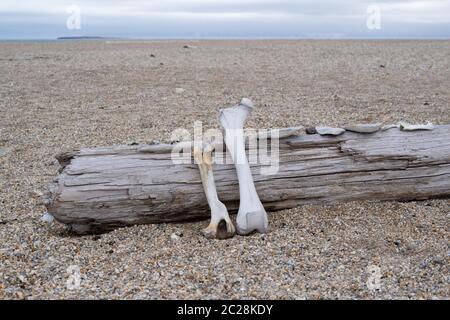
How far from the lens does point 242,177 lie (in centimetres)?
400

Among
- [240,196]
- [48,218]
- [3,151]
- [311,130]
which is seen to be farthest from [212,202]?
[3,151]

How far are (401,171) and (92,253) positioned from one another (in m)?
2.55

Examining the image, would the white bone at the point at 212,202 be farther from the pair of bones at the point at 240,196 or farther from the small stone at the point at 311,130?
the small stone at the point at 311,130

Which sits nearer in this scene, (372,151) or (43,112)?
(372,151)

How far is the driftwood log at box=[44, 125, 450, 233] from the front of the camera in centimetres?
395

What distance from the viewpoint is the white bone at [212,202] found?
12.8 ft

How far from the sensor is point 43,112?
8.98 metres

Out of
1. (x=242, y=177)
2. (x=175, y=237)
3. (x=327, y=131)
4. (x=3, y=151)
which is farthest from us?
(x=3, y=151)

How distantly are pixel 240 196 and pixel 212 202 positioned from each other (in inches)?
8.8

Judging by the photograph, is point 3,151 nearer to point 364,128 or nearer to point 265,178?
point 265,178

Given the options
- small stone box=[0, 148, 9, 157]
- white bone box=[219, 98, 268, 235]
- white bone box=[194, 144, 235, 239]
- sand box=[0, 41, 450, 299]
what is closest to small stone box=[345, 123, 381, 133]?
sand box=[0, 41, 450, 299]

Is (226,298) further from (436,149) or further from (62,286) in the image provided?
(436,149)

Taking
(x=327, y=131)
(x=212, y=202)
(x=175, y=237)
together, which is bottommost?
(x=175, y=237)

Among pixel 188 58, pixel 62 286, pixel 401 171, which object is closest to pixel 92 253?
pixel 62 286
